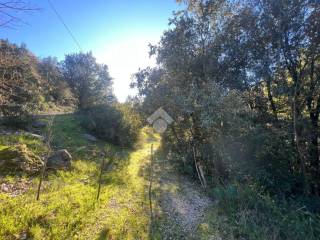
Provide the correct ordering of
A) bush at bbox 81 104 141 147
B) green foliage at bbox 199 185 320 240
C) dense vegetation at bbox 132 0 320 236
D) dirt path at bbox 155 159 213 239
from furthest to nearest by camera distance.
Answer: bush at bbox 81 104 141 147
dense vegetation at bbox 132 0 320 236
dirt path at bbox 155 159 213 239
green foliage at bbox 199 185 320 240

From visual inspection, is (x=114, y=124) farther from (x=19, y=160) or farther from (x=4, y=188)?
(x=4, y=188)

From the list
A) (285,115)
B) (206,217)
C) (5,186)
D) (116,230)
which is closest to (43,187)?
(5,186)

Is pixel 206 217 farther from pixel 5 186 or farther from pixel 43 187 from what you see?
pixel 5 186

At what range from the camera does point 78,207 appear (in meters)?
5.52

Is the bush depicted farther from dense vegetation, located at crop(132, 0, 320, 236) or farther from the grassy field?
the grassy field

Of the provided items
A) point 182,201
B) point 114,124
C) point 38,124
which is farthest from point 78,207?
point 114,124

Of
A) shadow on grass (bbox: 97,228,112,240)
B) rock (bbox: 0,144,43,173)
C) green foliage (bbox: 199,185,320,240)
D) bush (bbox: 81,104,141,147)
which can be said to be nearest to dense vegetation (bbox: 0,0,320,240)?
green foliage (bbox: 199,185,320,240)

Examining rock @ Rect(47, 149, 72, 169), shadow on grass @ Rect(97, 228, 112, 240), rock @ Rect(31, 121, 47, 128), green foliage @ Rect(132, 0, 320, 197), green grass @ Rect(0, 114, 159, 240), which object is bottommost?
shadow on grass @ Rect(97, 228, 112, 240)

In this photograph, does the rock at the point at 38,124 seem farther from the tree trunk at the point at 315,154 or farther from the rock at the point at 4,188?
the tree trunk at the point at 315,154

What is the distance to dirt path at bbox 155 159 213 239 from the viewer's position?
5.95 meters

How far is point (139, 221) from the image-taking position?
5.57m

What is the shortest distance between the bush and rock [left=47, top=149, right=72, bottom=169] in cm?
690

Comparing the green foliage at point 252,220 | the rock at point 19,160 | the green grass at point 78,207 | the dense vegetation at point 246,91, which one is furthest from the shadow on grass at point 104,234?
the dense vegetation at point 246,91

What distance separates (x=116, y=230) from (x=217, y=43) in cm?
895
